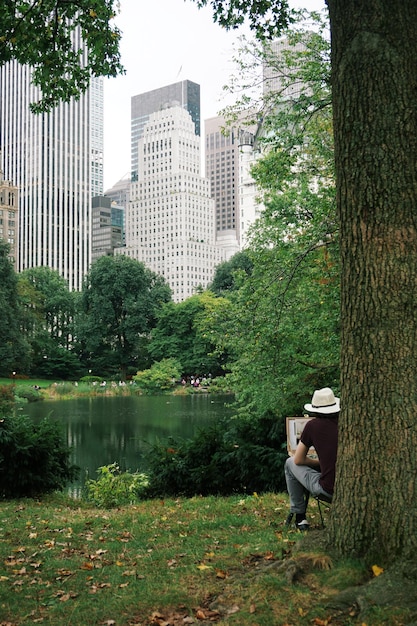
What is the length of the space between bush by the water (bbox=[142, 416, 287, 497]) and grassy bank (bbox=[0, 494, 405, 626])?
1832 millimetres

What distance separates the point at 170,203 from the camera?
5094 inches

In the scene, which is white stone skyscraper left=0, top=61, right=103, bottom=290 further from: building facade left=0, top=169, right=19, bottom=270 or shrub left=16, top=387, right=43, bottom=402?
shrub left=16, top=387, right=43, bottom=402

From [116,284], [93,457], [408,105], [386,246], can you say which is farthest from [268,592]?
[116,284]

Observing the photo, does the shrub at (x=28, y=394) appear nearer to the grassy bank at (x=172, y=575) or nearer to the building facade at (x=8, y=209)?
the grassy bank at (x=172, y=575)

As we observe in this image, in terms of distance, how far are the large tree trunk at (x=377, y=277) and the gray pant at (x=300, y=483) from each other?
1157 millimetres

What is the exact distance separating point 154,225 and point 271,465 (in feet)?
415

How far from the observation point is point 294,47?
11.7m

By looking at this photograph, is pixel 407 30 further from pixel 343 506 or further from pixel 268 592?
pixel 268 592

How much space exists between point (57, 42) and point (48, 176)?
422 ft

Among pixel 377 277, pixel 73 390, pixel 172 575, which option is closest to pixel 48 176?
pixel 73 390

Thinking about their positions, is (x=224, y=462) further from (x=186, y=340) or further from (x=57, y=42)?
(x=186, y=340)

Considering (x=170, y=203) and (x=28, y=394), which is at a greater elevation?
(x=170, y=203)

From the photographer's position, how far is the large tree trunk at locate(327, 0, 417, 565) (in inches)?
148

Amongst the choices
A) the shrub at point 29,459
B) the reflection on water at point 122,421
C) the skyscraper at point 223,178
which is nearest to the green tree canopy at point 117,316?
the reflection on water at point 122,421
